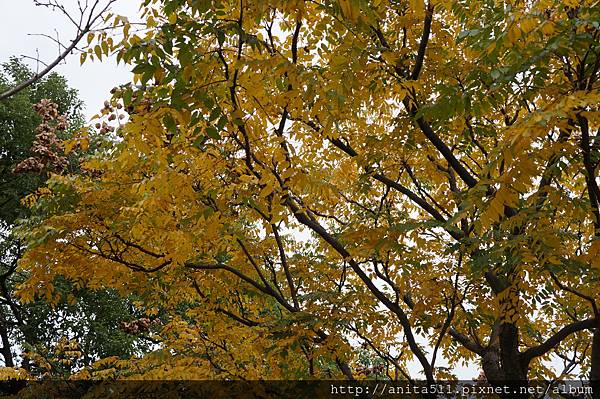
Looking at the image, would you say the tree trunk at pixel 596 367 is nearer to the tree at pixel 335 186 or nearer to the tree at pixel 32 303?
the tree at pixel 335 186

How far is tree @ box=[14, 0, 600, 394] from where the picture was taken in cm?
344

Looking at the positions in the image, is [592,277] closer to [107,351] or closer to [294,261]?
[294,261]

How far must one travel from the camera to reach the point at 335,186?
5816 millimetres

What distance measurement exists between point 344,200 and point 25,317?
11.7 meters

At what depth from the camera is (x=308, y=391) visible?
518cm

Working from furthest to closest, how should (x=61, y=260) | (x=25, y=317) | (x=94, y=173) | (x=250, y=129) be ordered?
(x=25, y=317), (x=94, y=173), (x=61, y=260), (x=250, y=129)

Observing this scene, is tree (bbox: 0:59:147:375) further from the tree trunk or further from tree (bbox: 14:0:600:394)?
the tree trunk

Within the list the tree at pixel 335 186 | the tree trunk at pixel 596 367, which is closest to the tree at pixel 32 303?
the tree at pixel 335 186

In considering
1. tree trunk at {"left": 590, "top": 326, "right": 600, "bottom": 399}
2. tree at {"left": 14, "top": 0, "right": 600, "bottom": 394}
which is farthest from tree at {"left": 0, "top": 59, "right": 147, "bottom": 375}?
tree trunk at {"left": 590, "top": 326, "right": 600, "bottom": 399}

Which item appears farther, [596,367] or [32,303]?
[32,303]

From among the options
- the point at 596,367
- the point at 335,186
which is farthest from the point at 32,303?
the point at 596,367

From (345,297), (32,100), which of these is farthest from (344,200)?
(32,100)

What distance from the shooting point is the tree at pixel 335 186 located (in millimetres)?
3439

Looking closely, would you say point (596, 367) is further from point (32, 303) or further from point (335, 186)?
point (32, 303)
